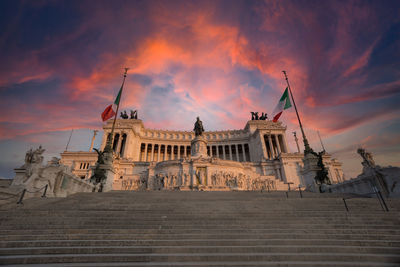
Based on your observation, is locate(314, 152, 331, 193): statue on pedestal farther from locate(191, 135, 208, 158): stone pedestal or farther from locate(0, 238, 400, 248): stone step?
locate(191, 135, 208, 158): stone pedestal

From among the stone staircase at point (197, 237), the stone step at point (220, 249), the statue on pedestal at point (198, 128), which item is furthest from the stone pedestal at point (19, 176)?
the statue on pedestal at point (198, 128)

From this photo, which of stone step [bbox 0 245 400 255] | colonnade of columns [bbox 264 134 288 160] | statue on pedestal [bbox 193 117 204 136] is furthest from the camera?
colonnade of columns [bbox 264 134 288 160]

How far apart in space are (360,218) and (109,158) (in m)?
18.4

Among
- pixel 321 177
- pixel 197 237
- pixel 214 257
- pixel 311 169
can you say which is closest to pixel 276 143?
pixel 311 169

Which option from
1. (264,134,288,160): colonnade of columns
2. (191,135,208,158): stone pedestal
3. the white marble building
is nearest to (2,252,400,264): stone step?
the white marble building

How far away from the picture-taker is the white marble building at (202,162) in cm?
2536

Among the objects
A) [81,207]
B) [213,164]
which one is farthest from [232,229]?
[213,164]

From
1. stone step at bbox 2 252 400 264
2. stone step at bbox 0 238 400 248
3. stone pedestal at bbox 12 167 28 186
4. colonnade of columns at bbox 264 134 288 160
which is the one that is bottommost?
stone step at bbox 2 252 400 264

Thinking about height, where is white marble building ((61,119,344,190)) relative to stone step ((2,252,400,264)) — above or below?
above

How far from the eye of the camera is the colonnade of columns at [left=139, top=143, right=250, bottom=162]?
6169 centimetres

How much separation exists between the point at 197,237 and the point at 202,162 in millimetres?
20105

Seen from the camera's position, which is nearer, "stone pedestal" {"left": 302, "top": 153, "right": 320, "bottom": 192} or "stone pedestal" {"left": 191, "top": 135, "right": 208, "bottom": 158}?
"stone pedestal" {"left": 302, "top": 153, "right": 320, "bottom": 192}

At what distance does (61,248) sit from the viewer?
4.86 metres

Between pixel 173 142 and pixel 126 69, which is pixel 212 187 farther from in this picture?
pixel 173 142
